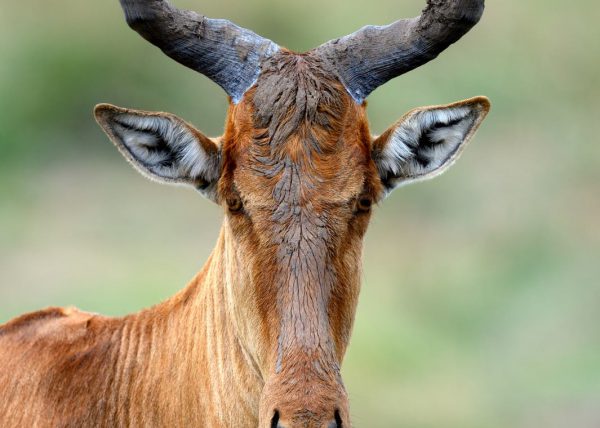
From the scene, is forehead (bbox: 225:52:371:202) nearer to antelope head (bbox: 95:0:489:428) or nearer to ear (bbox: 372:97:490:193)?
antelope head (bbox: 95:0:489:428)

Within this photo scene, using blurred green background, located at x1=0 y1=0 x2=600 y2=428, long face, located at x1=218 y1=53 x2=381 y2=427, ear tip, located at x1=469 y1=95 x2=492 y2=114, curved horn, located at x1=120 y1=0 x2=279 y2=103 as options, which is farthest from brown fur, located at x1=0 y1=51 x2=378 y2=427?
blurred green background, located at x1=0 y1=0 x2=600 y2=428

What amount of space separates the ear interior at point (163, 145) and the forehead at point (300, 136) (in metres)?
0.33

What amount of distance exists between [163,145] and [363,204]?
1641mm

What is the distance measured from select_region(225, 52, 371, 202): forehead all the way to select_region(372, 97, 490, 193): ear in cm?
24

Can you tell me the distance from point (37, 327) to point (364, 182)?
3.38 meters

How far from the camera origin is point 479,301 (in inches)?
1068

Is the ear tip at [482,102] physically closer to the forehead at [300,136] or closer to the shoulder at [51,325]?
the forehead at [300,136]

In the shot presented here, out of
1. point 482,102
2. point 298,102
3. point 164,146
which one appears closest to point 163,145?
point 164,146

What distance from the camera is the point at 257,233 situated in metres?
9.60

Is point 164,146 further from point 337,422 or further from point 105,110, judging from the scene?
point 337,422

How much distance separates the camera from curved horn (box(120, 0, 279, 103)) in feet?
33.7

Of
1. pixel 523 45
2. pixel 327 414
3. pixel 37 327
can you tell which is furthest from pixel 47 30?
pixel 327 414

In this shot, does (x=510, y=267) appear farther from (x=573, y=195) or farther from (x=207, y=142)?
(x=207, y=142)

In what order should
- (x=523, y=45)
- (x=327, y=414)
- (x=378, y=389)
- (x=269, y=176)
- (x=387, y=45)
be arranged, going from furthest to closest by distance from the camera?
1. (x=523, y=45)
2. (x=378, y=389)
3. (x=387, y=45)
4. (x=269, y=176)
5. (x=327, y=414)
